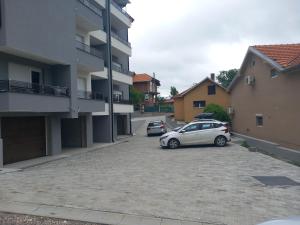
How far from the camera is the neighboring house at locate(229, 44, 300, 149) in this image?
17.0 metres

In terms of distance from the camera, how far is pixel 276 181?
428 inches

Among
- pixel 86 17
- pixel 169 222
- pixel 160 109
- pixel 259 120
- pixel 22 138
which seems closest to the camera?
pixel 169 222

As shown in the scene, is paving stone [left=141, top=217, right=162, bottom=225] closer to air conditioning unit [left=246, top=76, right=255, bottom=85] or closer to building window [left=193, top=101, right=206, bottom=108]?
air conditioning unit [left=246, top=76, right=255, bottom=85]

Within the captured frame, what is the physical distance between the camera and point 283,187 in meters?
10.0

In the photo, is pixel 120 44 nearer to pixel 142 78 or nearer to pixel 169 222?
pixel 169 222

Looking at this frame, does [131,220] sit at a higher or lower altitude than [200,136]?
lower

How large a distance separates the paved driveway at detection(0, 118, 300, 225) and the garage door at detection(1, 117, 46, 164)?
316 cm

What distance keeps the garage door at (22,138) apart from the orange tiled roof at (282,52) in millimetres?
13129

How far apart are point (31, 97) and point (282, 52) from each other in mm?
13864

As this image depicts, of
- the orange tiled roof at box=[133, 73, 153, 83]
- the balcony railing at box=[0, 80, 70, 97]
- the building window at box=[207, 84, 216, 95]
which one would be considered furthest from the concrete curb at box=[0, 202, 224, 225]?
the orange tiled roof at box=[133, 73, 153, 83]

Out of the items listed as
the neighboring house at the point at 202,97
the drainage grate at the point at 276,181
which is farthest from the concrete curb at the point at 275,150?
the neighboring house at the point at 202,97

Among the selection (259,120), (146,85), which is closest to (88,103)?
(259,120)

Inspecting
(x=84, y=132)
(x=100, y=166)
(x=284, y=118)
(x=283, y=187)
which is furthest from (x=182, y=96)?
(x=283, y=187)

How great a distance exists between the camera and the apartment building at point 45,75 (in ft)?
48.1
